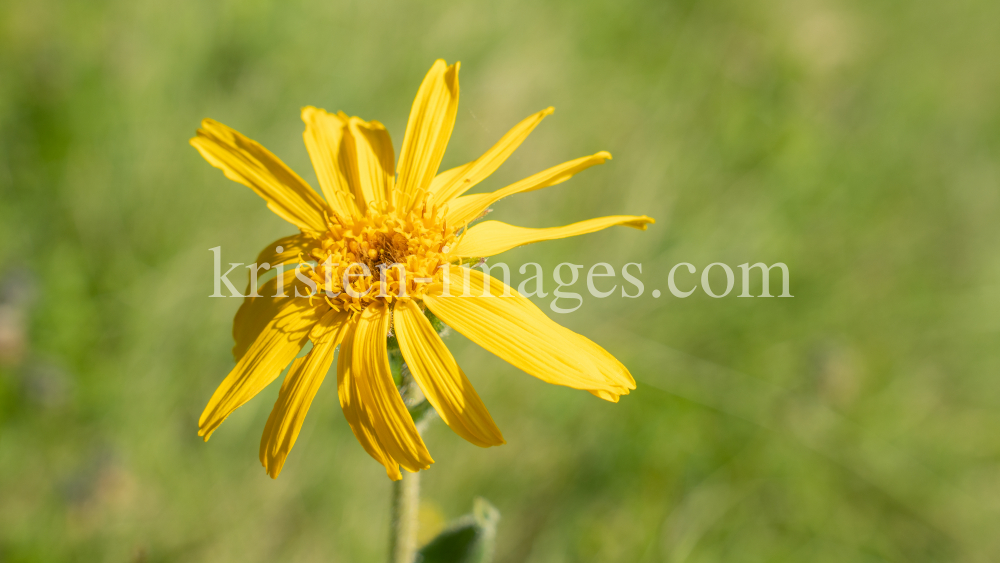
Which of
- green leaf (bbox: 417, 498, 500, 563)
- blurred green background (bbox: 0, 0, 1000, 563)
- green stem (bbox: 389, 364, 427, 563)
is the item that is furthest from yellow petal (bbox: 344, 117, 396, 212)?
blurred green background (bbox: 0, 0, 1000, 563)

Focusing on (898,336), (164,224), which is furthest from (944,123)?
(164,224)

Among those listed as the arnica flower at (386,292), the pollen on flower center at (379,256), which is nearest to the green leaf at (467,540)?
the arnica flower at (386,292)

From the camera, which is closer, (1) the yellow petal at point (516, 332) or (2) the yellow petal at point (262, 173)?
(1) the yellow petal at point (516, 332)

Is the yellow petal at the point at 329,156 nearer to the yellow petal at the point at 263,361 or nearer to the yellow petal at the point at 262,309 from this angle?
the yellow petal at the point at 262,309

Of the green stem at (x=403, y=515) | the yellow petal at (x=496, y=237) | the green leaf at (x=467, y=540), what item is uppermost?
the yellow petal at (x=496, y=237)

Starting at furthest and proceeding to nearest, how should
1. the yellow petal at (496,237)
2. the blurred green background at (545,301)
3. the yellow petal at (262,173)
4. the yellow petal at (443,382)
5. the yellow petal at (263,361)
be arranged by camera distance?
the blurred green background at (545,301)
the yellow petal at (262,173)
the yellow petal at (496,237)
the yellow petal at (263,361)
the yellow petal at (443,382)
